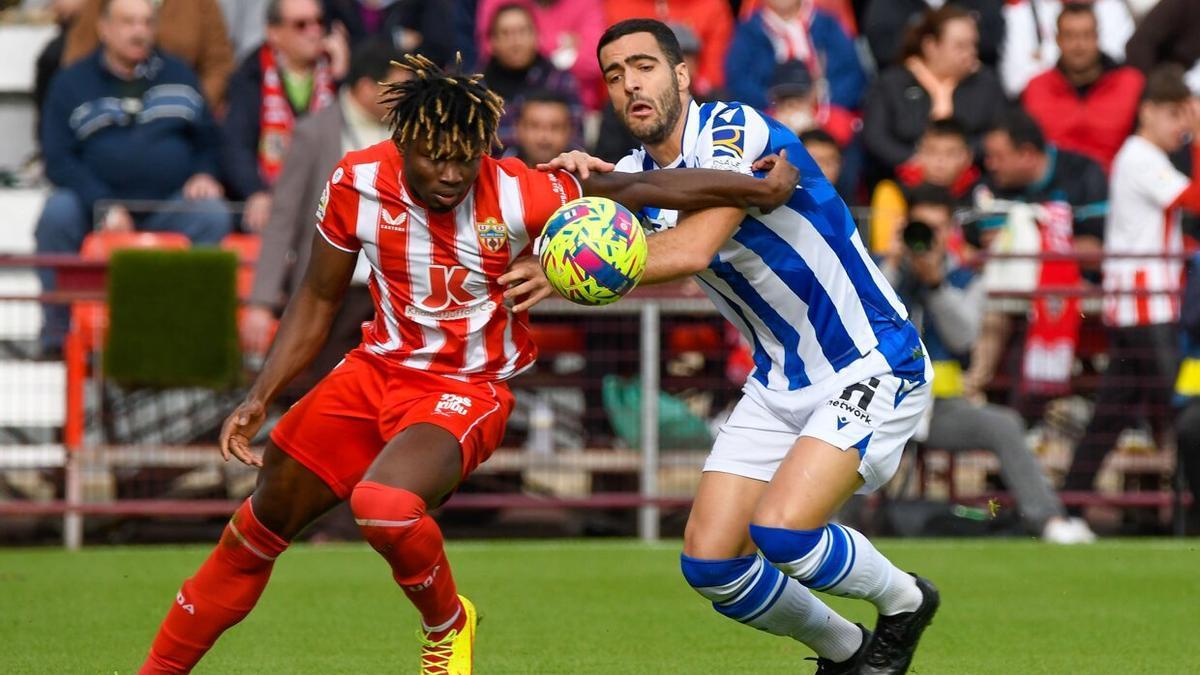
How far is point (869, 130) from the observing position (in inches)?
→ 495

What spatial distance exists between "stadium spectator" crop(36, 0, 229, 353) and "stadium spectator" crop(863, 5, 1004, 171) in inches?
174

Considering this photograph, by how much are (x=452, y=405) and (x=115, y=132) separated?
268 inches

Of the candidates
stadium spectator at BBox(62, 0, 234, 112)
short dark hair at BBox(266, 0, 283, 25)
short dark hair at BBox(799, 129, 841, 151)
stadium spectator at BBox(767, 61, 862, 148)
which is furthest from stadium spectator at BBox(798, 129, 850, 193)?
stadium spectator at BBox(62, 0, 234, 112)

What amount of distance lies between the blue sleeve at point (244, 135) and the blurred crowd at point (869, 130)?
0.6 inches

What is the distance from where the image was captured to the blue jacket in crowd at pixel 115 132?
39.9 feet

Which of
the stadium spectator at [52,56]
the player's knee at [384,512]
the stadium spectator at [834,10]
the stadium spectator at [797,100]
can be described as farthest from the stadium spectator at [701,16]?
the player's knee at [384,512]

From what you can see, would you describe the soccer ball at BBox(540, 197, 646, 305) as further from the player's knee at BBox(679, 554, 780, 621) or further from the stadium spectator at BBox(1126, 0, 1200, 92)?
the stadium spectator at BBox(1126, 0, 1200, 92)

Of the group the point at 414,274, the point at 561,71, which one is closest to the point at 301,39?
the point at 561,71

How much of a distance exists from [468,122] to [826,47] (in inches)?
308

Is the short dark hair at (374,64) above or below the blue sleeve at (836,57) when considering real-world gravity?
below

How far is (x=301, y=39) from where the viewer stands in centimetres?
1218

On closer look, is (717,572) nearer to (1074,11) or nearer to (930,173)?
(930,173)

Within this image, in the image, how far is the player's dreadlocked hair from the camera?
5.82m

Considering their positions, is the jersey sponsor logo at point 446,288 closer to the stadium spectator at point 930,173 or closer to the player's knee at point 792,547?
the player's knee at point 792,547
